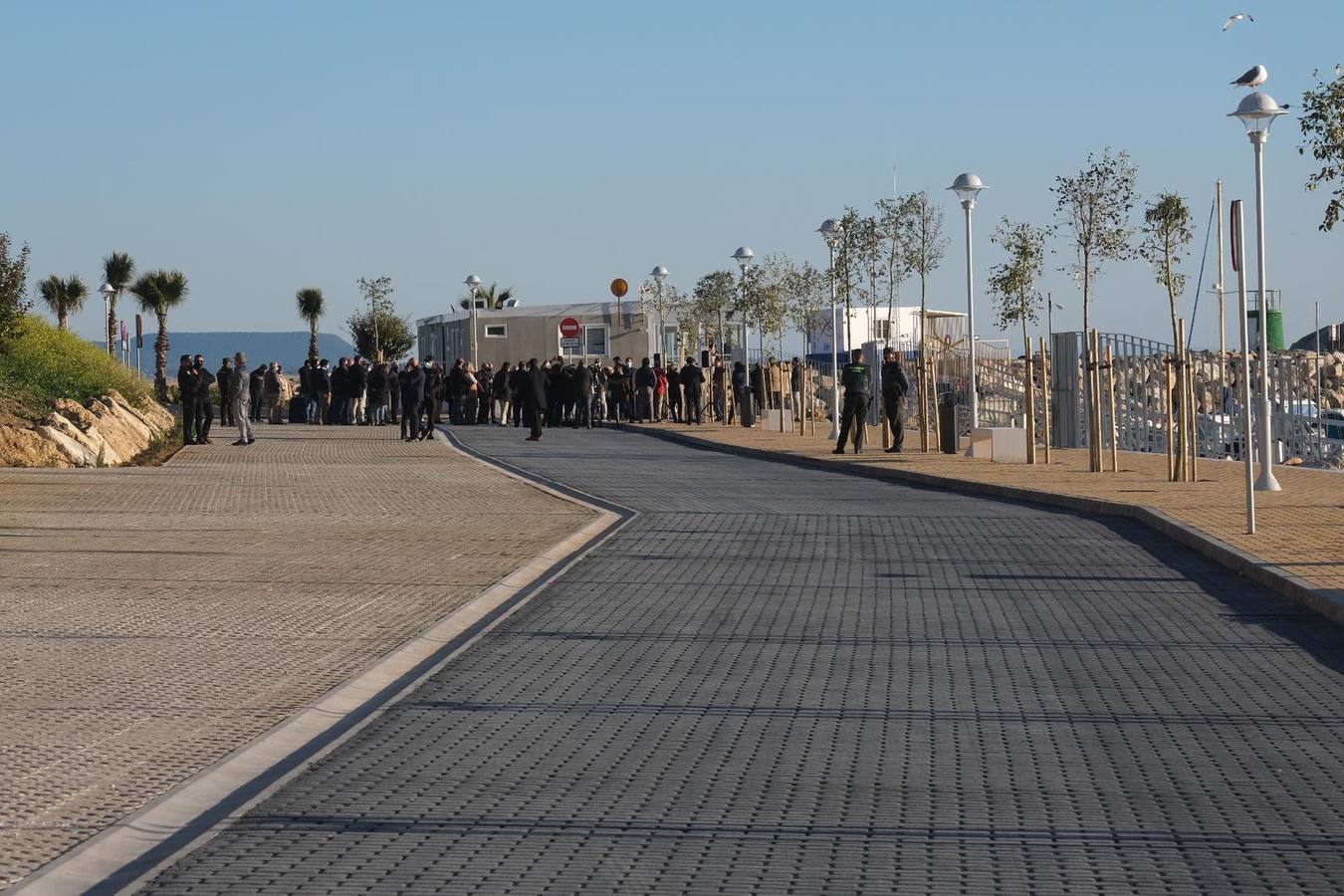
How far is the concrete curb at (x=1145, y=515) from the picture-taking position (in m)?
11.5

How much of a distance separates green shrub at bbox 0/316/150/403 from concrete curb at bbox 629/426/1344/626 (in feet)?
38.6

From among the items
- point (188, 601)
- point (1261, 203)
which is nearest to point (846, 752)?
point (188, 601)

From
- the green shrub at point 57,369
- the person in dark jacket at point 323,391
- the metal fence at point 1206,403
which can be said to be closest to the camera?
the metal fence at point 1206,403

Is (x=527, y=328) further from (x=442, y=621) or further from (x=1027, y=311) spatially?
(x=442, y=621)

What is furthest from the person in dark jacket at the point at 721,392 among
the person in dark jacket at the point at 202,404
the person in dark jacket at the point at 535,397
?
the person in dark jacket at the point at 202,404

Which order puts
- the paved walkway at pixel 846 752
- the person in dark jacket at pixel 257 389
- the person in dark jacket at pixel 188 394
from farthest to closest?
the person in dark jacket at pixel 257 389 < the person in dark jacket at pixel 188 394 < the paved walkway at pixel 846 752

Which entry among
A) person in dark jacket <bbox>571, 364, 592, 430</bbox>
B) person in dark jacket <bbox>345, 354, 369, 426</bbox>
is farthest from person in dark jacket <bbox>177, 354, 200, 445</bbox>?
person in dark jacket <bbox>571, 364, 592, 430</bbox>

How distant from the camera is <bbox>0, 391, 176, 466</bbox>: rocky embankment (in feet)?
85.9

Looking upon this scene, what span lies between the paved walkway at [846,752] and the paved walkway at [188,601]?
62 centimetres

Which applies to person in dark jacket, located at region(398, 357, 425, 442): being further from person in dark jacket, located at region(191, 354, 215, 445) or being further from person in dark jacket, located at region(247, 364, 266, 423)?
person in dark jacket, located at region(247, 364, 266, 423)

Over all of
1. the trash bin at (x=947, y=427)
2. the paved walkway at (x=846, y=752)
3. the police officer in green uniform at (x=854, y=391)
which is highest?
the police officer in green uniform at (x=854, y=391)

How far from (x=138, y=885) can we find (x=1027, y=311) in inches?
2415

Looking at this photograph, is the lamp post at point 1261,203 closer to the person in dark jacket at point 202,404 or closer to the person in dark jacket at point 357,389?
the person in dark jacket at point 202,404

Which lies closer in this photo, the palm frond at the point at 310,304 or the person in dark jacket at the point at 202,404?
the person in dark jacket at the point at 202,404
